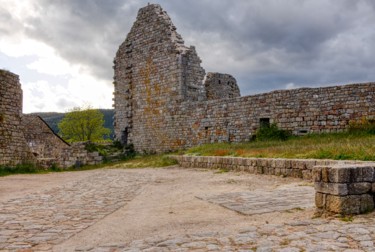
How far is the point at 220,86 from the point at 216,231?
1884 cm

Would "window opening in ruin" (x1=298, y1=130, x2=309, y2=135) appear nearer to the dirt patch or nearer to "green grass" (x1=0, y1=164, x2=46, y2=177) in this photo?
the dirt patch

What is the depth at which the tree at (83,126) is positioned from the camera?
63328 mm

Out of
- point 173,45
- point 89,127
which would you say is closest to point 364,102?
point 173,45

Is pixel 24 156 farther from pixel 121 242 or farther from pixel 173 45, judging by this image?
pixel 121 242

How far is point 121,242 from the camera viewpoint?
4648 millimetres

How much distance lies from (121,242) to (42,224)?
174 centimetres

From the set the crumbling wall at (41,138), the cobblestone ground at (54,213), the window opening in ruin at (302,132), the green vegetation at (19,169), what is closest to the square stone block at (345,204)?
the cobblestone ground at (54,213)

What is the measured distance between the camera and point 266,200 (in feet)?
22.0

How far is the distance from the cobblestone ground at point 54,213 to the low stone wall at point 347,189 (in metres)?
3.37

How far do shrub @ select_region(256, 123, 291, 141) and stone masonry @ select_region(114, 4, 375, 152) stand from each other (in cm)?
22

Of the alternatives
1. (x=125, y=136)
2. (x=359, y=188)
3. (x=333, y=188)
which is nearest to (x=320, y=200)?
(x=333, y=188)

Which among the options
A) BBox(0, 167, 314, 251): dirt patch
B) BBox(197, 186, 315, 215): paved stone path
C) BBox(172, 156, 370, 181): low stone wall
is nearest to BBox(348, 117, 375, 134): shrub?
BBox(172, 156, 370, 181): low stone wall

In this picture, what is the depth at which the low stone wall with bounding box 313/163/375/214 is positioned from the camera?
206 inches

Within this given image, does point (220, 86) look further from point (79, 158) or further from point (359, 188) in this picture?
point (359, 188)
